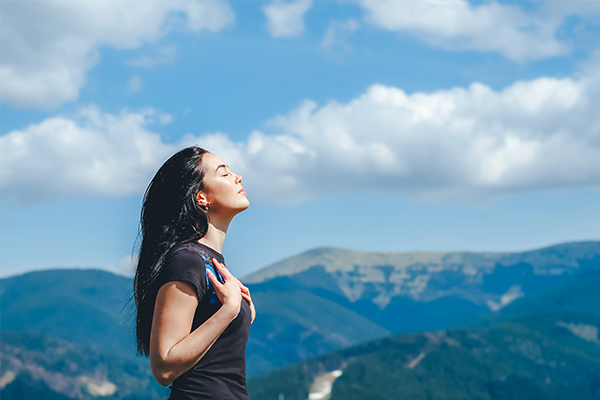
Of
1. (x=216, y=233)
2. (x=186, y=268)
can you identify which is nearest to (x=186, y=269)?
(x=186, y=268)

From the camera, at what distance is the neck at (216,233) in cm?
416

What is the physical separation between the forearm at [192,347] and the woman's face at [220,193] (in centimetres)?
68

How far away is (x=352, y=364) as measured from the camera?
18300 centimetres

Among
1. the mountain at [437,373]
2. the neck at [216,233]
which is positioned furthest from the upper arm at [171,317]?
the mountain at [437,373]

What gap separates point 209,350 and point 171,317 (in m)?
0.28

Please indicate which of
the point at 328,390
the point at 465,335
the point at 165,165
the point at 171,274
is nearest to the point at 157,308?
the point at 171,274

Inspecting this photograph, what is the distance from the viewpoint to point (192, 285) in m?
3.69

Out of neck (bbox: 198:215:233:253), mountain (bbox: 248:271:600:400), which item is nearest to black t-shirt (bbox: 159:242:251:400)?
neck (bbox: 198:215:233:253)

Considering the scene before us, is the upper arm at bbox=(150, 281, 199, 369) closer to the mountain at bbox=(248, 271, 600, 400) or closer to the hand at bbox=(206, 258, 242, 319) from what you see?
the hand at bbox=(206, 258, 242, 319)

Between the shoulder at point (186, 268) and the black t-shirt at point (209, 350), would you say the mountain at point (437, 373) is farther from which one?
the shoulder at point (186, 268)

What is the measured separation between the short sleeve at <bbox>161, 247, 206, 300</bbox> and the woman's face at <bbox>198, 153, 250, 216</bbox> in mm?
394

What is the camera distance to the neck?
13.6ft

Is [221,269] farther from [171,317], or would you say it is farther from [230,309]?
[171,317]

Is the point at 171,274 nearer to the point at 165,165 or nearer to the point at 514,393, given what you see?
the point at 165,165
